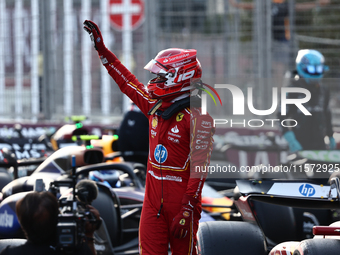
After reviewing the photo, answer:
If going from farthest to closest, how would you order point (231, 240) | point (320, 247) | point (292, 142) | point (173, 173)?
point (292, 142) < point (231, 240) < point (173, 173) < point (320, 247)

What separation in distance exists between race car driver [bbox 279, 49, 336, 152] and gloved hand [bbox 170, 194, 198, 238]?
2175 mm

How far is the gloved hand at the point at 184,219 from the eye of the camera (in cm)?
296

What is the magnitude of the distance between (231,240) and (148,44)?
6.23 m

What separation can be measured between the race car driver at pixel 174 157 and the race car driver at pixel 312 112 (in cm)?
193

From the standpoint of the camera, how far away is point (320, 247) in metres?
2.60

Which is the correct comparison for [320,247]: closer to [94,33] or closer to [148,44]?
[94,33]

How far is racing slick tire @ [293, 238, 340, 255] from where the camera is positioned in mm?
2584

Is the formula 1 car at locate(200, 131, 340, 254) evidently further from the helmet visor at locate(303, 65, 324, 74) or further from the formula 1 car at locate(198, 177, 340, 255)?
the helmet visor at locate(303, 65, 324, 74)

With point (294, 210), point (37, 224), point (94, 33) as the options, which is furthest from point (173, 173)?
point (294, 210)

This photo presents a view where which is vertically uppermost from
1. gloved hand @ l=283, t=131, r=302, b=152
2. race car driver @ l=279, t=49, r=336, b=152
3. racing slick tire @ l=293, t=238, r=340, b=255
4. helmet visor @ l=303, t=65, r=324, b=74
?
helmet visor @ l=303, t=65, r=324, b=74

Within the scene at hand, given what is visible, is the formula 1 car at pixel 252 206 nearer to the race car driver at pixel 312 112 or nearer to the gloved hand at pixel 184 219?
the gloved hand at pixel 184 219

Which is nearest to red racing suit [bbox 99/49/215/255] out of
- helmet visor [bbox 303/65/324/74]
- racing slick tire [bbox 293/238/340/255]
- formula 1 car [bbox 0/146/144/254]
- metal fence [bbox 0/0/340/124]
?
racing slick tire [bbox 293/238/340/255]

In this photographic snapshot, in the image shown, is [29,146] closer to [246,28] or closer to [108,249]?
[108,249]

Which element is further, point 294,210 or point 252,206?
point 294,210
